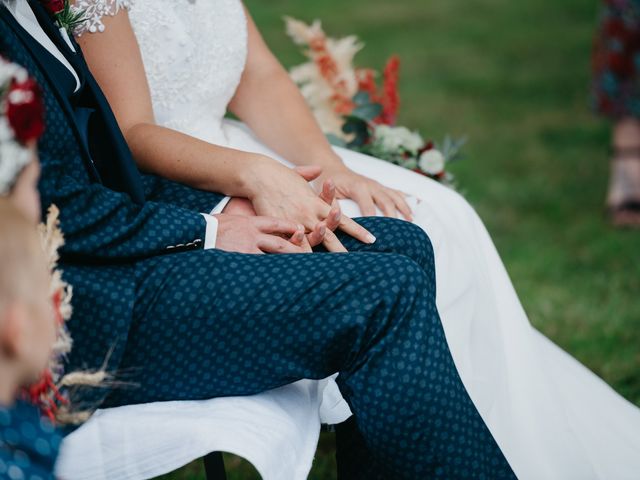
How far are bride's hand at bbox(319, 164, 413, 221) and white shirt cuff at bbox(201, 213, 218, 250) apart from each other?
1.72 ft

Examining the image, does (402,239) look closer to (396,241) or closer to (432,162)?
(396,241)

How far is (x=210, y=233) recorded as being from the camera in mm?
2137

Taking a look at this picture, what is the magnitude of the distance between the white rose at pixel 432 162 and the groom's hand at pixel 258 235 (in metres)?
0.94

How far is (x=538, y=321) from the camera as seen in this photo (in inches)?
156

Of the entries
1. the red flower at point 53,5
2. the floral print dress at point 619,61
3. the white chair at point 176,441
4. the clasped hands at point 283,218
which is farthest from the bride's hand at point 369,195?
the floral print dress at point 619,61

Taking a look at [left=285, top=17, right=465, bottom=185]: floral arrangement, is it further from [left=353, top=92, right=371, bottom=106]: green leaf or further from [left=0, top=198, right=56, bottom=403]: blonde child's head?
[left=0, top=198, right=56, bottom=403]: blonde child's head

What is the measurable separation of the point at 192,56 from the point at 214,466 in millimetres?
1137

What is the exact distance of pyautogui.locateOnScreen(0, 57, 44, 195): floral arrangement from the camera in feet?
4.81

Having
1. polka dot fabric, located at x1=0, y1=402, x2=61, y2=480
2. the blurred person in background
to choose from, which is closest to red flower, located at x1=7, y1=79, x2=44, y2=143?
polka dot fabric, located at x1=0, y1=402, x2=61, y2=480

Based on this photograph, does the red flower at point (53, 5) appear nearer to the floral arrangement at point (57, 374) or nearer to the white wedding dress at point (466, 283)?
the white wedding dress at point (466, 283)

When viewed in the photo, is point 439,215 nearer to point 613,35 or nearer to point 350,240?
point 350,240

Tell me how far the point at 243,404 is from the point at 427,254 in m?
0.62

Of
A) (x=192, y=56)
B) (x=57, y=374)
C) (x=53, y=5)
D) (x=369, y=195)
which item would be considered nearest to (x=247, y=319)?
(x=57, y=374)

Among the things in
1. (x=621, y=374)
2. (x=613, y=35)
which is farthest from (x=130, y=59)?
(x=613, y=35)
